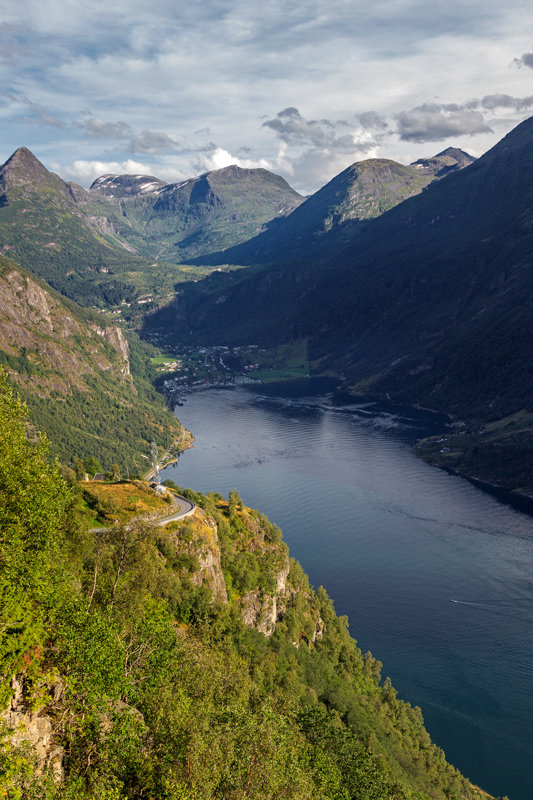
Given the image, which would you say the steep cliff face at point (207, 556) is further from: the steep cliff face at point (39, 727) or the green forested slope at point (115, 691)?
the steep cliff face at point (39, 727)

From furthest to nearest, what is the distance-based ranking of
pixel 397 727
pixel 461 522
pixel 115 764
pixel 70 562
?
pixel 461 522
pixel 397 727
pixel 70 562
pixel 115 764

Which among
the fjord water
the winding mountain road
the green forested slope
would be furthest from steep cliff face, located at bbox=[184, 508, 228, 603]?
the fjord water

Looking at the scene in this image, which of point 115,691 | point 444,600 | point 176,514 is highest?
point 115,691

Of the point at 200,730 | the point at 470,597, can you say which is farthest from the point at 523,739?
the point at 200,730

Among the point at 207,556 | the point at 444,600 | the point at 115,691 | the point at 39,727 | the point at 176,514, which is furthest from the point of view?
the point at 444,600

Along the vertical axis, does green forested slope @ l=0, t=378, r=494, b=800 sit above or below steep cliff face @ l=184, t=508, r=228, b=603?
above

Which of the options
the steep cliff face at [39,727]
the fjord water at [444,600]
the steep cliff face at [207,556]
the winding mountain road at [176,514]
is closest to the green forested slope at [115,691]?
the steep cliff face at [39,727]

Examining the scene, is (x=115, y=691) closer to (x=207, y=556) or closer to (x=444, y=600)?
(x=207, y=556)

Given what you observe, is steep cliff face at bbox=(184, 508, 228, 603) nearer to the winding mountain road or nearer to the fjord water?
the winding mountain road

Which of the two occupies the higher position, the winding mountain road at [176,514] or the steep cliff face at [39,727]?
the steep cliff face at [39,727]

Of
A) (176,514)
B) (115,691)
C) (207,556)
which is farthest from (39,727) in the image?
(176,514)

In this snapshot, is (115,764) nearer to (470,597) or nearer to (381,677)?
(381,677)
